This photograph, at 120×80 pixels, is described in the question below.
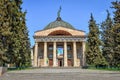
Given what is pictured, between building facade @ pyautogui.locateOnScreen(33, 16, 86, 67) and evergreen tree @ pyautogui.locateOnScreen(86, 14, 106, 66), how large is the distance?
11714 millimetres

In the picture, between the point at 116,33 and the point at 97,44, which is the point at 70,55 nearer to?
the point at 97,44

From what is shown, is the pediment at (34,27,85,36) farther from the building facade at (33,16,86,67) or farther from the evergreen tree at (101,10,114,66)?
the evergreen tree at (101,10,114,66)

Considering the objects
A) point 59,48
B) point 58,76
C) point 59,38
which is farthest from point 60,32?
point 58,76

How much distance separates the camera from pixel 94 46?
55.2 m

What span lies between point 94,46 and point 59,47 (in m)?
16.9

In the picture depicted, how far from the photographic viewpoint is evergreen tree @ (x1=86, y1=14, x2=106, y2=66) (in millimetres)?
53406

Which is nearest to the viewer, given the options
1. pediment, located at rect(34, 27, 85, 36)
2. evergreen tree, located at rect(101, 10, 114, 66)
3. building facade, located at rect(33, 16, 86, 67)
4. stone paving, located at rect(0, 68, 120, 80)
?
stone paving, located at rect(0, 68, 120, 80)

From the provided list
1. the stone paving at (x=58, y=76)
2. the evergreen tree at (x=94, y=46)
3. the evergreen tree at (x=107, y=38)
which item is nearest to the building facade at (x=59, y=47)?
the evergreen tree at (x=94, y=46)

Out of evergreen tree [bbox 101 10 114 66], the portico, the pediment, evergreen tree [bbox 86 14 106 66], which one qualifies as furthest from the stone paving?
Result: the pediment

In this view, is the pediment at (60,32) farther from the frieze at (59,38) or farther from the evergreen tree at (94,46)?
the evergreen tree at (94,46)

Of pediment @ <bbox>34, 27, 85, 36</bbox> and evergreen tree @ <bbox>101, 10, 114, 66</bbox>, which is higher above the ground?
pediment @ <bbox>34, 27, 85, 36</bbox>

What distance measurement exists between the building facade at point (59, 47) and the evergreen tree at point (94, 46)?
461 inches

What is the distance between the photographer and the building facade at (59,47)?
221 feet

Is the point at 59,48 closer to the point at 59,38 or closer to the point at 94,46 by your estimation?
the point at 59,38
